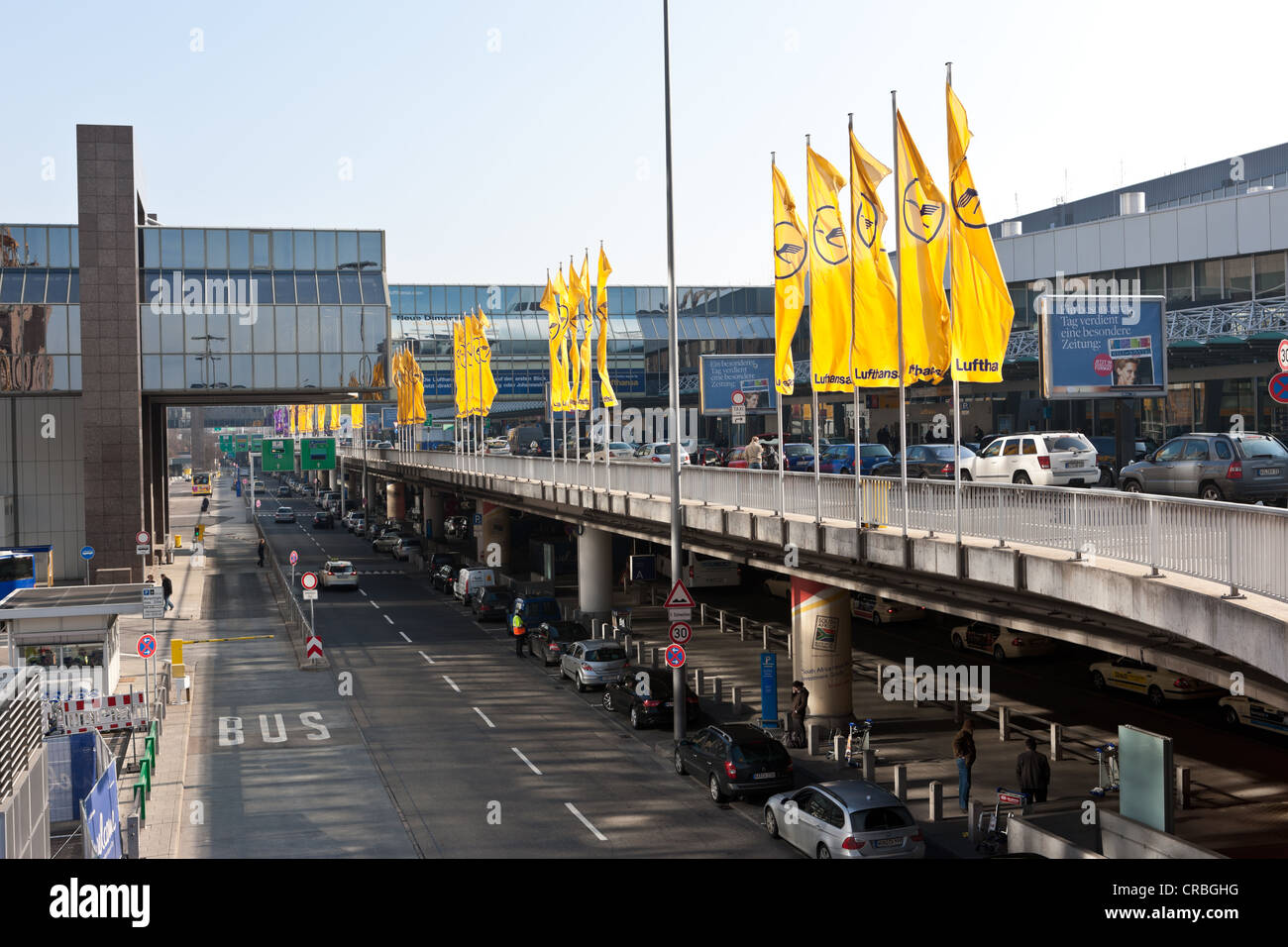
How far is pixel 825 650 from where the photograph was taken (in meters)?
27.2

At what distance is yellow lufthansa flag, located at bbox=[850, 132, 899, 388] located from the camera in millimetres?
22922

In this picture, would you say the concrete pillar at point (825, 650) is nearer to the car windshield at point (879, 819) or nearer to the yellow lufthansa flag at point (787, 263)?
the yellow lufthansa flag at point (787, 263)

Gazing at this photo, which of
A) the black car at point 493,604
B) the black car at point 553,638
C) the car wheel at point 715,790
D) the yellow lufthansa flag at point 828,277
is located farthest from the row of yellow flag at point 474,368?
the car wheel at point 715,790

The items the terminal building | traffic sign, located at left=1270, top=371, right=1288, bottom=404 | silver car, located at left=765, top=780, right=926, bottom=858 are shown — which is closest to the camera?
silver car, located at left=765, top=780, right=926, bottom=858

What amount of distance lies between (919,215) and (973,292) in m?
2.29

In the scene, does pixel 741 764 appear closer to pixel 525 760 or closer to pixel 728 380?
pixel 525 760

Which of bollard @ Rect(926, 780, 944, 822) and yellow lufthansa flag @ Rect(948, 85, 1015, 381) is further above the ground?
yellow lufthansa flag @ Rect(948, 85, 1015, 381)

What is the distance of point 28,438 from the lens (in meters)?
55.2

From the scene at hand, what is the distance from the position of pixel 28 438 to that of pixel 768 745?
45.4 meters

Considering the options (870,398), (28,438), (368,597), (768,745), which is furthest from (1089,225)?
(28,438)

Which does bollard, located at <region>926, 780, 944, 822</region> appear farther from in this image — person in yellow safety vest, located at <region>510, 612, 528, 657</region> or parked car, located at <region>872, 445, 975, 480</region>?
person in yellow safety vest, located at <region>510, 612, 528, 657</region>

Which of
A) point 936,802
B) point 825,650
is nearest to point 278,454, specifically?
point 825,650

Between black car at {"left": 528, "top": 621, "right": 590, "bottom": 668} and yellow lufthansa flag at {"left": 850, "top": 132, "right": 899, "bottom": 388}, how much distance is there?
53.1 feet

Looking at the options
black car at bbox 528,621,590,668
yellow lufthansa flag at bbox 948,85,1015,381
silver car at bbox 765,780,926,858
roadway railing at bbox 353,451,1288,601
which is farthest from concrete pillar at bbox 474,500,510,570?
yellow lufthansa flag at bbox 948,85,1015,381
